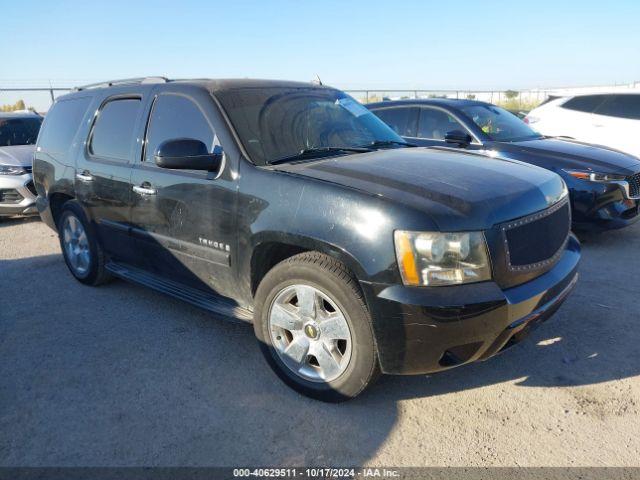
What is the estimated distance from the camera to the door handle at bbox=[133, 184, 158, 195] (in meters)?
3.73

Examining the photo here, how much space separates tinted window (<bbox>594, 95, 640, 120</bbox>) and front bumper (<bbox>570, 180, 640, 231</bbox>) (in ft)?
13.1

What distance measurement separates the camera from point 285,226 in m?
2.88

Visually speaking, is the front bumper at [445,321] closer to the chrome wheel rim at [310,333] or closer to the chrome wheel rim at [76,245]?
the chrome wheel rim at [310,333]

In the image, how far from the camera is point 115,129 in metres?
4.28

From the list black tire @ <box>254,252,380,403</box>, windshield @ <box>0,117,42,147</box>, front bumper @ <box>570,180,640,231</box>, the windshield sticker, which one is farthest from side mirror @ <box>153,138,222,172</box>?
windshield @ <box>0,117,42,147</box>

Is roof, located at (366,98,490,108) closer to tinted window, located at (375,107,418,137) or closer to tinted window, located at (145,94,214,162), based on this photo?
tinted window, located at (375,107,418,137)

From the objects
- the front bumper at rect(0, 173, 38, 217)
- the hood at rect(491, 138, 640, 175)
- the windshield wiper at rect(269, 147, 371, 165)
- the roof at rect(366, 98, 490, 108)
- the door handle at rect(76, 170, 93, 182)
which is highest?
the roof at rect(366, 98, 490, 108)

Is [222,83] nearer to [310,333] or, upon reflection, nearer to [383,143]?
[383,143]

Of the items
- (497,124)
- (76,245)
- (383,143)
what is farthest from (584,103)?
(76,245)

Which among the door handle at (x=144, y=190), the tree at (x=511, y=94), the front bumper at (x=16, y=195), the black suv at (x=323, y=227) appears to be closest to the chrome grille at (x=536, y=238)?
the black suv at (x=323, y=227)

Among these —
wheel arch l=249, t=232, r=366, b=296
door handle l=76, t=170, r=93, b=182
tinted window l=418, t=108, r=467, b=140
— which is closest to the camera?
wheel arch l=249, t=232, r=366, b=296

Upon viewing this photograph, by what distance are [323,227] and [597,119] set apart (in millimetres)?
8343

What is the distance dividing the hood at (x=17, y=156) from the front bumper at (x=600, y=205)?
766 centimetres

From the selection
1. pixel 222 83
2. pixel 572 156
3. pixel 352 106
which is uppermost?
pixel 222 83
